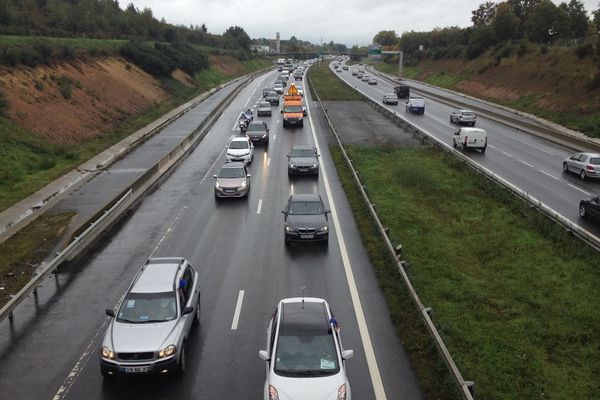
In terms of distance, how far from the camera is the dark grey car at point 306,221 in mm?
18641

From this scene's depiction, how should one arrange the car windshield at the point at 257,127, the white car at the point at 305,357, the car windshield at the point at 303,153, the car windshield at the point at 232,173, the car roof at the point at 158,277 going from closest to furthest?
the white car at the point at 305,357
the car roof at the point at 158,277
the car windshield at the point at 232,173
the car windshield at the point at 303,153
the car windshield at the point at 257,127

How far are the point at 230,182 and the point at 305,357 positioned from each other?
648 inches

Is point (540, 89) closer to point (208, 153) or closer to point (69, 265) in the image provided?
point (208, 153)

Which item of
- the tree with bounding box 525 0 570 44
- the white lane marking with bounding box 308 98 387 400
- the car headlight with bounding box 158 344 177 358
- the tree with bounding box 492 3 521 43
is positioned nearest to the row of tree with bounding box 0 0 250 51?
the white lane marking with bounding box 308 98 387 400

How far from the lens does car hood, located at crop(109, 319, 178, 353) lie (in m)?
10.6

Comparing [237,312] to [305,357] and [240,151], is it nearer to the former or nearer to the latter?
[305,357]

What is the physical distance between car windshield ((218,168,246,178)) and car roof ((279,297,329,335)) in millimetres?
15466

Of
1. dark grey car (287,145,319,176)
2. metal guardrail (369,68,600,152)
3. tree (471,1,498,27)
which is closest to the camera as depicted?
dark grey car (287,145,319,176)

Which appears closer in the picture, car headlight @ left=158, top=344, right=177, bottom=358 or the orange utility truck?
car headlight @ left=158, top=344, right=177, bottom=358

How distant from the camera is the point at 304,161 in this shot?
1166 inches

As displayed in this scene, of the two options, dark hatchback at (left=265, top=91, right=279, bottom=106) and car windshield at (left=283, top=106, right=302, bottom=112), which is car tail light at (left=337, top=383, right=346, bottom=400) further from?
dark hatchback at (left=265, top=91, right=279, bottom=106)

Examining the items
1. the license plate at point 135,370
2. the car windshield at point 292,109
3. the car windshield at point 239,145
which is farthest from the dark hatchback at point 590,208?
the car windshield at point 292,109

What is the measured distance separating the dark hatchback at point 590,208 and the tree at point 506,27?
84285 millimetres

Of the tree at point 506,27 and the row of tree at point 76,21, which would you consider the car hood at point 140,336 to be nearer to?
the row of tree at point 76,21
